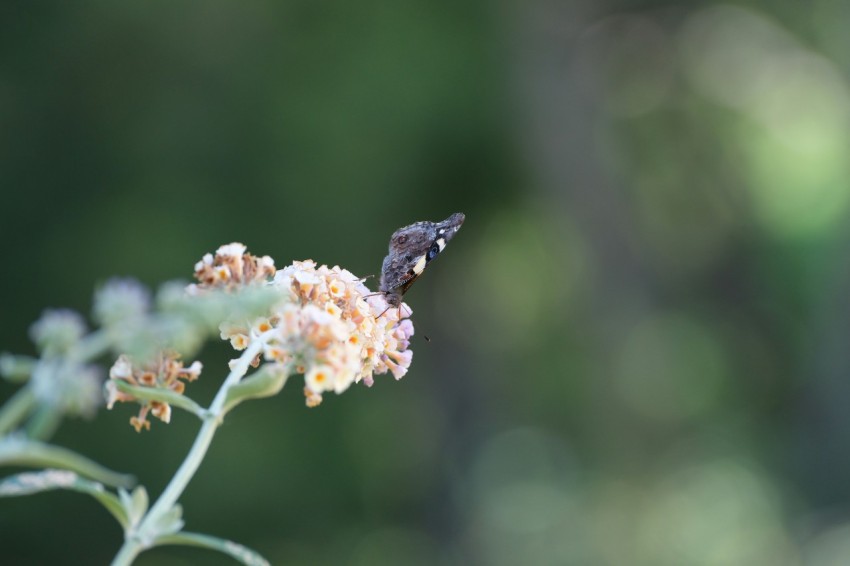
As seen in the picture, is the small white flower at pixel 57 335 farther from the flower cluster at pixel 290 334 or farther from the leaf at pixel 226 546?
the leaf at pixel 226 546

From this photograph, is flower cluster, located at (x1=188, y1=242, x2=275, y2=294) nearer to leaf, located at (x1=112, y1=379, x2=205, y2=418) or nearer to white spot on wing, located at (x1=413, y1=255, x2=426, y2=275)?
leaf, located at (x1=112, y1=379, x2=205, y2=418)

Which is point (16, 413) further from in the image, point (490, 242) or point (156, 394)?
point (490, 242)

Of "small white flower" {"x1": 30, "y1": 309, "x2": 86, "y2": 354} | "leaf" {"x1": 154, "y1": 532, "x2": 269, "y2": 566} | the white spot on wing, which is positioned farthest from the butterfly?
"small white flower" {"x1": 30, "y1": 309, "x2": 86, "y2": 354}

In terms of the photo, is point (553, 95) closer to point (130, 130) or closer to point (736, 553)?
point (130, 130)

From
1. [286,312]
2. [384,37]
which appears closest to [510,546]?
[384,37]

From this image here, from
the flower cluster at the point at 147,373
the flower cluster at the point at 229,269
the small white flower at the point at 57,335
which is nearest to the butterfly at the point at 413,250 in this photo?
the flower cluster at the point at 229,269
